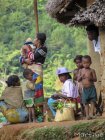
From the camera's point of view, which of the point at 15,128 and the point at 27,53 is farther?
the point at 27,53

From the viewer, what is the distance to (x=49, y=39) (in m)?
41.1

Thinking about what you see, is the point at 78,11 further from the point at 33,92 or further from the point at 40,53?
the point at 33,92

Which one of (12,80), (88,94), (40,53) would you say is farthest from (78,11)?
(12,80)

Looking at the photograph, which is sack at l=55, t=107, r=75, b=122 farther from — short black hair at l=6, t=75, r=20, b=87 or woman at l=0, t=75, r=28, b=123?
short black hair at l=6, t=75, r=20, b=87

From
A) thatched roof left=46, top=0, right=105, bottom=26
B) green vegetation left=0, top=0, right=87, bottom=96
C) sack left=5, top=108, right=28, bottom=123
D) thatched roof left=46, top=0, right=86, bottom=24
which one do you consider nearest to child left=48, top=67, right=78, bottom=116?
sack left=5, top=108, right=28, bottom=123

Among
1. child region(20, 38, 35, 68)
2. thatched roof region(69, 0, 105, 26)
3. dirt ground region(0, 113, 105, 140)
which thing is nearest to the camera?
thatched roof region(69, 0, 105, 26)

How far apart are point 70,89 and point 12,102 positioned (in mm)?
1350

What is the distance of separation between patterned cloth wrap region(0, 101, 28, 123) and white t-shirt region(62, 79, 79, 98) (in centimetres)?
100

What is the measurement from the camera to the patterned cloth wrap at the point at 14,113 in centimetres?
1251

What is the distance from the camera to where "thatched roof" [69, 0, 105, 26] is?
11102 millimetres

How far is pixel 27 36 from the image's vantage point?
136 feet

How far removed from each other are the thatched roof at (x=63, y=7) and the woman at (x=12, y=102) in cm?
183

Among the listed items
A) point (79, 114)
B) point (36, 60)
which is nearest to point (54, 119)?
point (79, 114)

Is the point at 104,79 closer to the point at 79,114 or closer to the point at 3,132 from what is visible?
the point at 79,114
